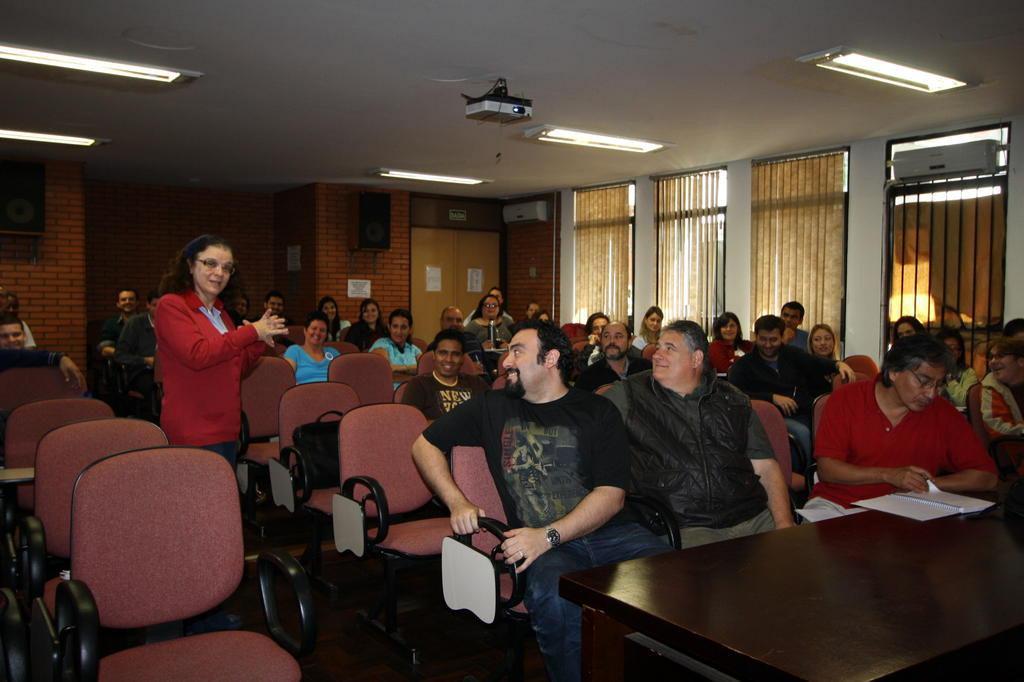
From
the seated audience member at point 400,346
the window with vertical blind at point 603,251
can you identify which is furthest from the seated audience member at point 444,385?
the window with vertical blind at point 603,251

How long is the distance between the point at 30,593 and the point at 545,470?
5.19 ft

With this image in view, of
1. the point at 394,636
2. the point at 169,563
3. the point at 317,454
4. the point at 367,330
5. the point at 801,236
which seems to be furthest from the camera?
the point at 801,236

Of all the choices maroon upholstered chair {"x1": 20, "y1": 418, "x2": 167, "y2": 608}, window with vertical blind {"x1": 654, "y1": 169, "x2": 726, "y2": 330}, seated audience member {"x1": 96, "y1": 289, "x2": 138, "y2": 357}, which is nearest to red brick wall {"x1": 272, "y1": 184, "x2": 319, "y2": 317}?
seated audience member {"x1": 96, "y1": 289, "x2": 138, "y2": 357}

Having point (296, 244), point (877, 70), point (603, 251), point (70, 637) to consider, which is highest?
point (877, 70)

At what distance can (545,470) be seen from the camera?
2.67 m

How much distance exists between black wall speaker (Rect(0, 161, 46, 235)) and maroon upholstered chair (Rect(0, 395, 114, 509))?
6563mm

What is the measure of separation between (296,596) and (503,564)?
0.72 meters

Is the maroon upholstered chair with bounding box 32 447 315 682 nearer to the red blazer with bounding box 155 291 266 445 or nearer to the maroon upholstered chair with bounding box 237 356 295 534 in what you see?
the red blazer with bounding box 155 291 266 445

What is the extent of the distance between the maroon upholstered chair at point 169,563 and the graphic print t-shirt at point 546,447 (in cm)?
79

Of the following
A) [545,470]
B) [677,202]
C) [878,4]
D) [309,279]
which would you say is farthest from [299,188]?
[545,470]

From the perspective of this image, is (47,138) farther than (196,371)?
Yes

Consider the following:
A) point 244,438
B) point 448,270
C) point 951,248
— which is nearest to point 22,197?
point 448,270

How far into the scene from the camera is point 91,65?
543 cm

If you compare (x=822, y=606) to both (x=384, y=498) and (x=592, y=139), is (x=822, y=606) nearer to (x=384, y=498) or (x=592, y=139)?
(x=384, y=498)
